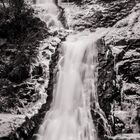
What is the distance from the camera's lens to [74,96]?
1039 cm

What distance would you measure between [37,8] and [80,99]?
8.30 meters

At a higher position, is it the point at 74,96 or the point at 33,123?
the point at 74,96

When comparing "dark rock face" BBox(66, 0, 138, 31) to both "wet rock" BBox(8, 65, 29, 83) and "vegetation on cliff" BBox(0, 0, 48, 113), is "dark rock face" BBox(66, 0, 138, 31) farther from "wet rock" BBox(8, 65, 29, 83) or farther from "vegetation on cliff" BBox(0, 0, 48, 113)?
"wet rock" BBox(8, 65, 29, 83)

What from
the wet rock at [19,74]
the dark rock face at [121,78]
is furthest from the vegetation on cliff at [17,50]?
the dark rock face at [121,78]

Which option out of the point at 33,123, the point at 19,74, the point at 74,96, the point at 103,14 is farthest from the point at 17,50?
the point at 103,14

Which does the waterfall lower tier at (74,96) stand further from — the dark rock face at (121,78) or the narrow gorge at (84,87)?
the dark rock face at (121,78)

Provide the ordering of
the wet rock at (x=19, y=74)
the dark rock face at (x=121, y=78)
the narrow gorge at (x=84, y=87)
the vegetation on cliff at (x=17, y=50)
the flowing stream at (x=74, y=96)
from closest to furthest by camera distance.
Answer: the dark rock face at (x=121, y=78)
the narrow gorge at (x=84, y=87)
the flowing stream at (x=74, y=96)
the vegetation on cliff at (x=17, y=50)
the wet rock at (x=19, y=74)

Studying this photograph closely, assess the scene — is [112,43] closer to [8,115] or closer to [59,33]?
[59,33]

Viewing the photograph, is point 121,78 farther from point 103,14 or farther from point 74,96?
point 103,14

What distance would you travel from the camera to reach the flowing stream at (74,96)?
9.38m

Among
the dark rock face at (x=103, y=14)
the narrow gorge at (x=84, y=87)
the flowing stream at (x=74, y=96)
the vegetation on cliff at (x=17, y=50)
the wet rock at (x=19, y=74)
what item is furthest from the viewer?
the dark rock face at (x=103, y=14)

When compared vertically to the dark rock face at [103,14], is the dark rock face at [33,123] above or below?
below

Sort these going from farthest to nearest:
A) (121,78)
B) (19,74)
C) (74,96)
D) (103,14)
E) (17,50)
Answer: (103,14) < (17,50) < (19,74) < (74,96) < (121,78)

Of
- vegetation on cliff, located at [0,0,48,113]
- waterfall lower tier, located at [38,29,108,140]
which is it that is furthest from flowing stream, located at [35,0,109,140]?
vegetation on cliff, located at [0,0,48,113]
